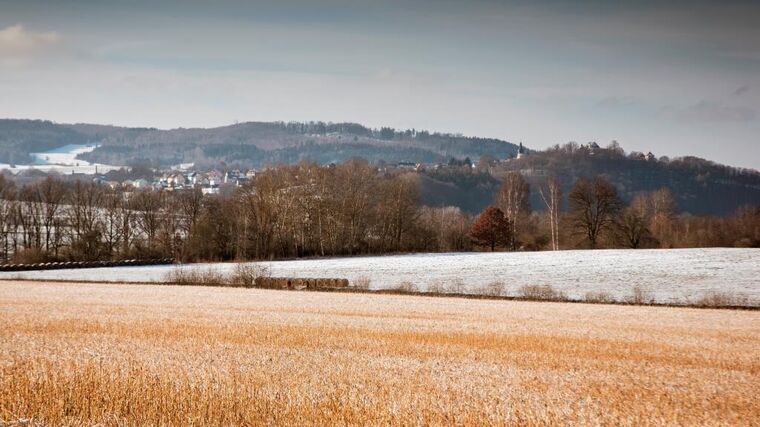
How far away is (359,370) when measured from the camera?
15.2 m

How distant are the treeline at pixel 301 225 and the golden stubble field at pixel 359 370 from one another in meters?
59.3

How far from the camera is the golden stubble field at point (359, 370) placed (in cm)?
1074

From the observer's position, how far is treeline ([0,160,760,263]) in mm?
91312

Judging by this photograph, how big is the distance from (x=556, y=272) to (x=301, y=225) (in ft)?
130

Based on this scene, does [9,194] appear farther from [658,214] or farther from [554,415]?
[554,415]

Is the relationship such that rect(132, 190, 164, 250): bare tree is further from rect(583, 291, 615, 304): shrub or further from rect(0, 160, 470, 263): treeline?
rect(583, 291, 615, 304): shrub

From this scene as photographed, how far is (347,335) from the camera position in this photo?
2342cm

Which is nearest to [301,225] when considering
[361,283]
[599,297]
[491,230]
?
[491,230]

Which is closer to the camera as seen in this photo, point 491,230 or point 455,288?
point 455,288

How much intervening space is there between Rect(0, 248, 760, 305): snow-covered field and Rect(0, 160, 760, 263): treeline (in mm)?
10634

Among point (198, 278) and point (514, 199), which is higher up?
point (514, 199)

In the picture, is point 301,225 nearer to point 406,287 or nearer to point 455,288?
point 406,287

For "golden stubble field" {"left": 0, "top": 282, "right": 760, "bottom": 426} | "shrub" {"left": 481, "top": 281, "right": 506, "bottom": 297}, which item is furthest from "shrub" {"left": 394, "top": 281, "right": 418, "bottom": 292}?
"golden stubble field" {"left": 0, "top": 282, "right": 760, "bottom": 426}

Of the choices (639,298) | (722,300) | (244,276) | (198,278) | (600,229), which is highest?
(600,229)
